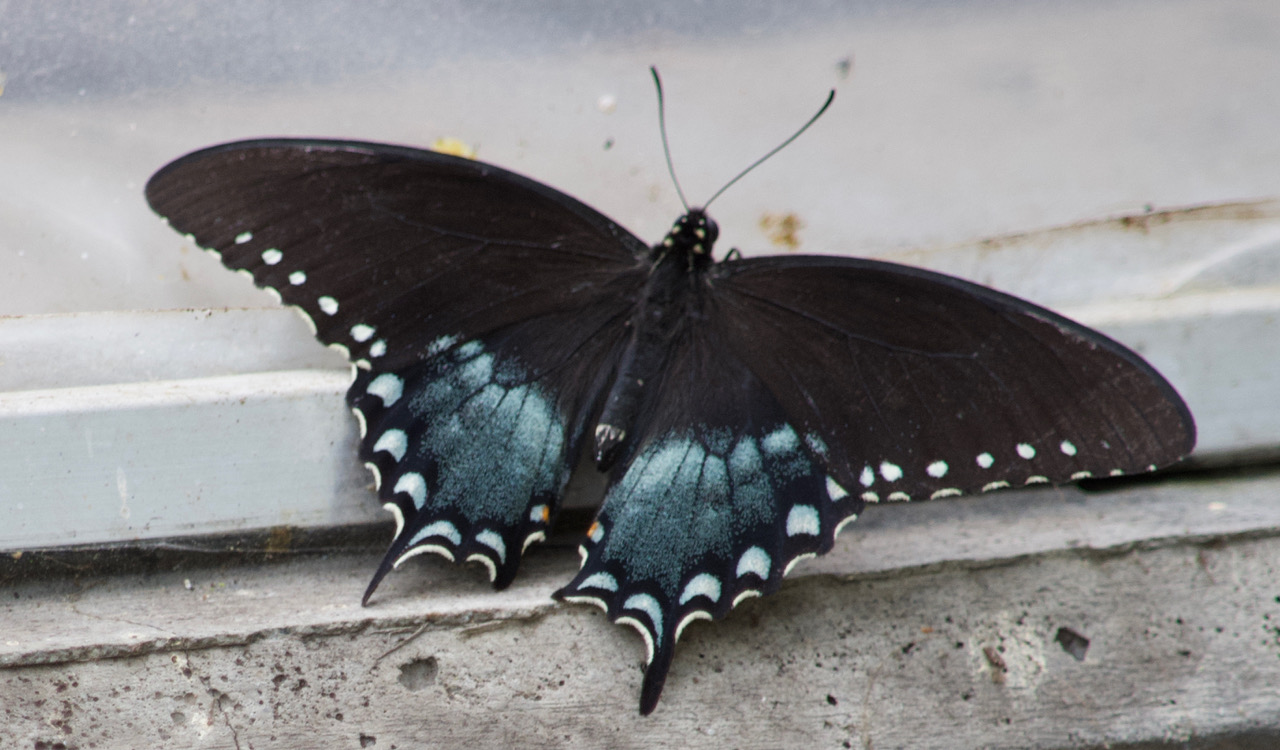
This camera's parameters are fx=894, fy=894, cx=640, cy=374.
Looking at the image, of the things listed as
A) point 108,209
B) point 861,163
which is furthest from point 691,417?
point 108,209

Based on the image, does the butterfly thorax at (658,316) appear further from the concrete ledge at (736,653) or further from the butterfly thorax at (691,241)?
the concrete ledge at (736,653)

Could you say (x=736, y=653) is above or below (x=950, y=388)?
below

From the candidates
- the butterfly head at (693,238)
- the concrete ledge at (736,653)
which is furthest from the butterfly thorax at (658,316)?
the concrete ledge at (736,653)

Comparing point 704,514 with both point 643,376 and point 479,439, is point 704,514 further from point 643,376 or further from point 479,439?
point 479,439

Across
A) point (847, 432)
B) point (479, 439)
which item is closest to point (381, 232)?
point (479, 439)

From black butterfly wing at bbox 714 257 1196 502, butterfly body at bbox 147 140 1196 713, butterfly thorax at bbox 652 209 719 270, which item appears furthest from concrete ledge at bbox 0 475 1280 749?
butterfly thorax at bbox 652 209 719 270

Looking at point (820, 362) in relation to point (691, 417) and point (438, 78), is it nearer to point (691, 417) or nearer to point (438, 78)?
point (691, 417)

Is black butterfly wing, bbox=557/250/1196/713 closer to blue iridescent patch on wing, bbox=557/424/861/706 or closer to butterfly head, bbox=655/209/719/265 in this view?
blue iridescent patch on wing, bbox=557/424/861/706
